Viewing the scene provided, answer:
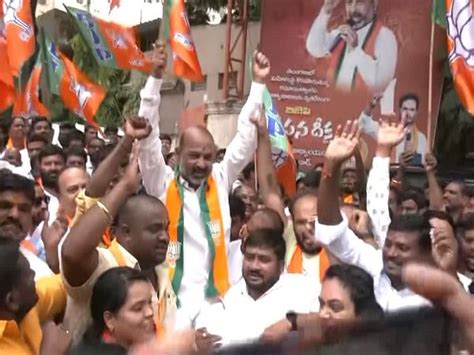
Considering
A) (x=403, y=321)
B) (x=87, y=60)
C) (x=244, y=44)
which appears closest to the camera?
(x=403, y=321)

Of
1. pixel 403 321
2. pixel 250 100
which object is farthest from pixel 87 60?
pixel 403 321

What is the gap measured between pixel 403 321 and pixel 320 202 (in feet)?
7.14

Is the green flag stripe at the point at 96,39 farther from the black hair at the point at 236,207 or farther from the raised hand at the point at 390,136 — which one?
the raised hand at the point at 390,136

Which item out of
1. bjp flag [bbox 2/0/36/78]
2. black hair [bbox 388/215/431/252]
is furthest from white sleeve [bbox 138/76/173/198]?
bjp flag [bbox 2/0/36/78]

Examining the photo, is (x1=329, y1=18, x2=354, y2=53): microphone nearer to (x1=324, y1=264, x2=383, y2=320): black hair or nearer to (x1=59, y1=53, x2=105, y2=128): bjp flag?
(x1=59, y1=53, x2=105, y2=128): bjp flag

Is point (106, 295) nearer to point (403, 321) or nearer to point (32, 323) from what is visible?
point (32, 323)

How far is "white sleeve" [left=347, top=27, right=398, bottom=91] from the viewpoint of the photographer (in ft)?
44.5

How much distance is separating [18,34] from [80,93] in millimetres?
1872

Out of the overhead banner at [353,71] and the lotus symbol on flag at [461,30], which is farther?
the overhead banner at [353,71]

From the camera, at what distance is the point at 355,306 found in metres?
3.32

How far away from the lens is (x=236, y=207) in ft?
19.4

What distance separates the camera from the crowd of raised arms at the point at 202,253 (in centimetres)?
315

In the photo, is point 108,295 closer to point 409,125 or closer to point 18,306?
point 18,306

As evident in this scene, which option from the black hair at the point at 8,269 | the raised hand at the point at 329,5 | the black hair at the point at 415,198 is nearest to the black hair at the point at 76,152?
the black hair at the point at 415,198
